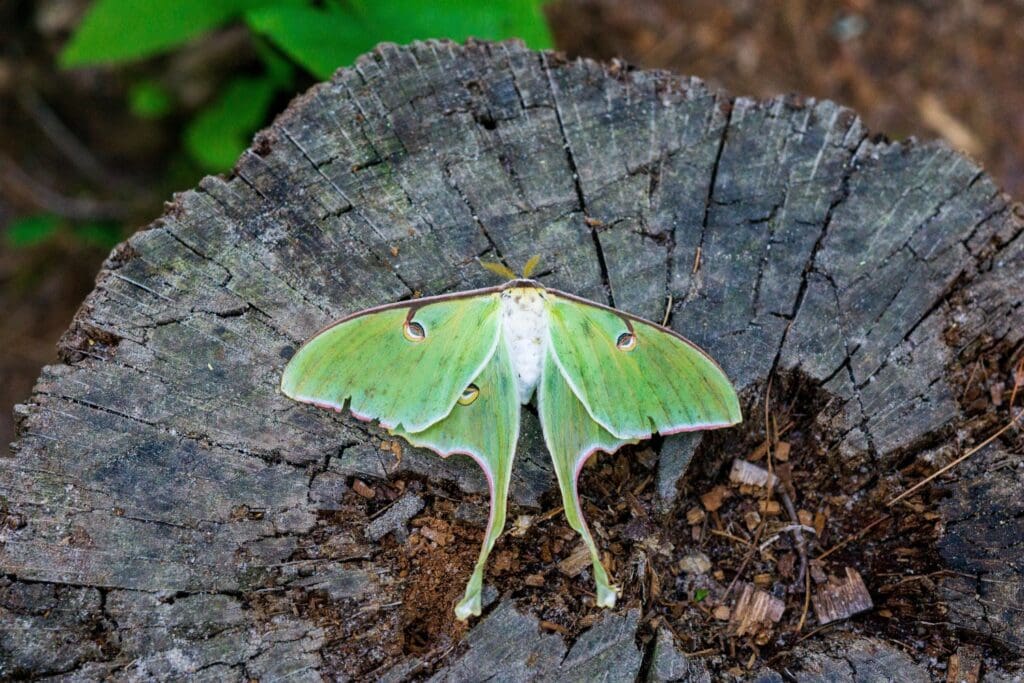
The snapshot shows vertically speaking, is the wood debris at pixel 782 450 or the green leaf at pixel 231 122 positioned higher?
the green leaf at pixel 231 122

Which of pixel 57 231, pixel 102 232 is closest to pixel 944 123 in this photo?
pixel 102 232

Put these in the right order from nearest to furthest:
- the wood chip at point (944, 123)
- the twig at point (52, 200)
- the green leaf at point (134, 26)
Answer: the green leaf at point (134, 26), the twig at point (52, 200), the wood chip at point (944, 123)

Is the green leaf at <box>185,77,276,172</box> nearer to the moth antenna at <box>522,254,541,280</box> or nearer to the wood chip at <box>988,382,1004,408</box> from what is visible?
the moth antenna at <box>522,254,541,280</box>

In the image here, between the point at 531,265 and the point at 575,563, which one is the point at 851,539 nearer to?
the point at 575,563

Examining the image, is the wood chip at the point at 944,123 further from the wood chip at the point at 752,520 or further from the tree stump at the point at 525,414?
the wood chip at the point at 752,520

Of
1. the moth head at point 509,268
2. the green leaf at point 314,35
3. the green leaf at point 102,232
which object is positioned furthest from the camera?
the green leaf at point 102,232

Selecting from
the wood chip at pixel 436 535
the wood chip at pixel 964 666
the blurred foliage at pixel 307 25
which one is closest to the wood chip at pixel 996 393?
the wood chip at pixel 964 666

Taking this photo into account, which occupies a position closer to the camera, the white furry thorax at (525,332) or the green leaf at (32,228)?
the white furry thorax at (525,332)

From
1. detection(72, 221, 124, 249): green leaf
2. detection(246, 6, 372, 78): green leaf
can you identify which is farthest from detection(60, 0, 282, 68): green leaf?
detection(72, 221, 124, 249): green leaf
